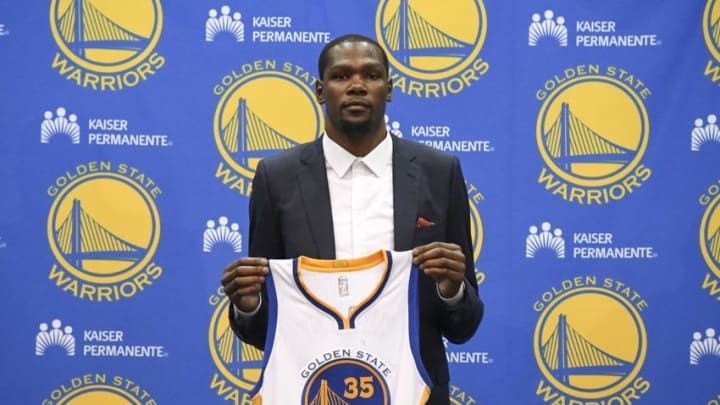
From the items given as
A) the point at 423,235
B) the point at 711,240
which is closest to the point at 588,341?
the point at 711,240

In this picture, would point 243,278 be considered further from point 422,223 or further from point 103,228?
point 103,228

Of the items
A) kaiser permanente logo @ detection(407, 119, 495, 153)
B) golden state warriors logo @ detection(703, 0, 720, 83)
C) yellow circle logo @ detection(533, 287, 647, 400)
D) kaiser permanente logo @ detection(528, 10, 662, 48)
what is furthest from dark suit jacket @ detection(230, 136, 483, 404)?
golden state warriors logo @ detection(703, 0, 720, 83)

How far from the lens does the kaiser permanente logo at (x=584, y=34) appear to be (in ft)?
12.3

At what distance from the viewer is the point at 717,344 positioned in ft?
12.3

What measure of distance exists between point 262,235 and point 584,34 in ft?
6.29

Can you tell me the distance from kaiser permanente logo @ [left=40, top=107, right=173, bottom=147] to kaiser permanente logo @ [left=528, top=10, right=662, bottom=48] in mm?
1504

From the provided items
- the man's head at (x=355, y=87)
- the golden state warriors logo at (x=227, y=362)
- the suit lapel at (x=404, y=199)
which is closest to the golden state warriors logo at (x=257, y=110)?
the golden state warriors logo at (x=227, y=362)

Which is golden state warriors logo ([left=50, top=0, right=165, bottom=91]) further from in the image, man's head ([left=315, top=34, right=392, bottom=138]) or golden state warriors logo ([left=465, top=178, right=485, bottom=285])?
man's head ([left=315, top=34, right=392, bottom=138])

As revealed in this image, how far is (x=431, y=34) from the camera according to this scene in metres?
3.76

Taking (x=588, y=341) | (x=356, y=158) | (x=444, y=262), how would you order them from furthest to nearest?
(x=588, y=341) → (x=356, y=158) → (x=444, y=262)

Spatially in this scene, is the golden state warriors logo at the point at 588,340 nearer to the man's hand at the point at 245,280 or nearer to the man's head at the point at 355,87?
the man's head at the point at 355,87

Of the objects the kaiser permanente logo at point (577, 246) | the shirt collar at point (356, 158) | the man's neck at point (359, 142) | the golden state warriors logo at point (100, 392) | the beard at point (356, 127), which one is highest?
the beard at point (356, 127)

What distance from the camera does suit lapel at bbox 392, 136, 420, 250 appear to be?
2322 mm

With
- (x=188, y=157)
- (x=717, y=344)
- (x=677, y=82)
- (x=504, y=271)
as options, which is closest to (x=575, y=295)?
(x=504, y=271)
